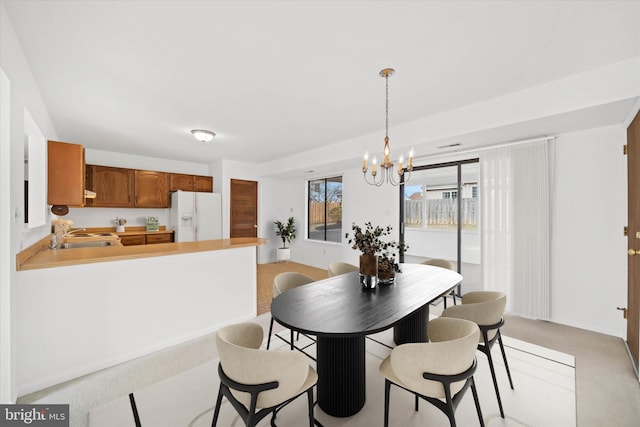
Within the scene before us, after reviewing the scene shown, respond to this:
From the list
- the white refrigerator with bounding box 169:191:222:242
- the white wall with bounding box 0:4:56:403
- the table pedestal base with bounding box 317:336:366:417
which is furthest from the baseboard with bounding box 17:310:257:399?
the white refrigerator with bounding box 169:191:222:242

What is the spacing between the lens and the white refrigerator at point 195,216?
5469mm

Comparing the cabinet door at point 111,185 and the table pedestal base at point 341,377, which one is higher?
the cabinet door at point 111,185

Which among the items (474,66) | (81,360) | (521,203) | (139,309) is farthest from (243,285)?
(521,203)

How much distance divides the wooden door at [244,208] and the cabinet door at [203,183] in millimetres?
579

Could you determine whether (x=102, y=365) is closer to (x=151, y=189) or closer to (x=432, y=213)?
(x=151, y=189)

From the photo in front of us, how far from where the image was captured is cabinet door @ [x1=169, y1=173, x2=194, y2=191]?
Result: 18.9 feet

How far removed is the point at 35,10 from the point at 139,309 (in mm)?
2277

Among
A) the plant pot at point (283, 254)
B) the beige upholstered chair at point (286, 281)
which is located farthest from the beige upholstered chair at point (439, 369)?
the plant pot at point (283, 254)

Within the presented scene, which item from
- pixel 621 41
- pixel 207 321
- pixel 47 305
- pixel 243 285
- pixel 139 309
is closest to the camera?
pixel 621 41

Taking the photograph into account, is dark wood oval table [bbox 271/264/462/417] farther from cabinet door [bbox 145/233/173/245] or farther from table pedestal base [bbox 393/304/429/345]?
cabinet door [bbox 145/233/173/245]

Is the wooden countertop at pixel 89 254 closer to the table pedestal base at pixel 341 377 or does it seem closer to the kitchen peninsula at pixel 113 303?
the kitchen peninsula at pixel 113 303

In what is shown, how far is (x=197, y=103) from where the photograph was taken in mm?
2951

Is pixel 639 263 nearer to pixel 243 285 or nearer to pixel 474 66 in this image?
pixel 474 66

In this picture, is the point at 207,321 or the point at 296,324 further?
the point at 207,321
